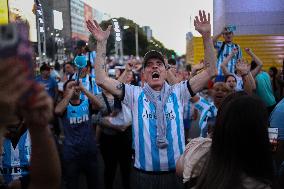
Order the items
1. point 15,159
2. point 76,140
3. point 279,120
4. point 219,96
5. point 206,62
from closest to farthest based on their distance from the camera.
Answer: point 15,159 → point 206,62 → point 279,120 → point 219,96 → point 76,140

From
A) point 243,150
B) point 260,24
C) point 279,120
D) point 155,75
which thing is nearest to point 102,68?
point 155,75

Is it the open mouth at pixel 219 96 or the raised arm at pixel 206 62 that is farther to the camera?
the open mouth at pixel 219 96

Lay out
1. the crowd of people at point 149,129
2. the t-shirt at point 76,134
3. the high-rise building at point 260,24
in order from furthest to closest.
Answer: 1. the high-rise building at point 260,24
2. the t-shirt at point 76,134
3. the crowd of people at point 149,129

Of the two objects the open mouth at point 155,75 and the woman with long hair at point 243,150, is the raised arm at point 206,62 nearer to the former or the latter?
the open mouth at point 155,75

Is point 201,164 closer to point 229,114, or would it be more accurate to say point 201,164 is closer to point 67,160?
point 229,114

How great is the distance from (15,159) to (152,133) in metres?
1.18

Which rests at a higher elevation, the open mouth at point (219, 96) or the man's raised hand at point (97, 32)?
the man's raised hand at point (97, 32)

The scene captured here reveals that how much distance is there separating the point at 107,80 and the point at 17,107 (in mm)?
2509

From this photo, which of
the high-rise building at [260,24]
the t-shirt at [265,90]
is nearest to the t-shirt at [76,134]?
the t-shirt at [265,90]

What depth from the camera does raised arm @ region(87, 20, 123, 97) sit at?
12.2ft

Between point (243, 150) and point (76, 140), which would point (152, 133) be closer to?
point (76, 140)

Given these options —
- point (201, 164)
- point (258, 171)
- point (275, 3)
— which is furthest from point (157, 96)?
point (275, 3)

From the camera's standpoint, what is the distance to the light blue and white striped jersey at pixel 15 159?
11.1 feet

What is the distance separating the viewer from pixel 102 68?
3863 mm
